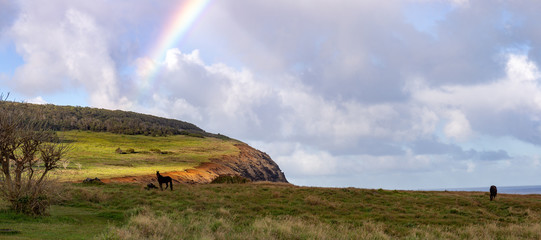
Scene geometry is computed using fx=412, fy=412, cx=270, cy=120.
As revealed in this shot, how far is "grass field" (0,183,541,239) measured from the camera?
1706 cm

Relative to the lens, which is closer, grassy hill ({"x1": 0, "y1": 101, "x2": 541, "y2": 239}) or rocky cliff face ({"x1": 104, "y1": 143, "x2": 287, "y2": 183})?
grassy hill ({"x1": 0, "y1": 101, "x2": 541, "y2": 239})

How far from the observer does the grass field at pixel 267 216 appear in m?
17.1

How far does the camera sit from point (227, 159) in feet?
267

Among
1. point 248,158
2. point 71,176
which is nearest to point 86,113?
point 248,158

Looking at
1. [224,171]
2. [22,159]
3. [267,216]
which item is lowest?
[267,216]

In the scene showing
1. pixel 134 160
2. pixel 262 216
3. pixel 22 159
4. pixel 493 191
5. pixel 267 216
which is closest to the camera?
pixel 22 159

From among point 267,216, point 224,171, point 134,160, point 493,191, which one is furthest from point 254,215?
point 224,171

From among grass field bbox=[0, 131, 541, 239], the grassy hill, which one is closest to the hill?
the grassy hill

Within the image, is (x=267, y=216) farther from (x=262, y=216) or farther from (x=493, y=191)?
(x=493, y=191)

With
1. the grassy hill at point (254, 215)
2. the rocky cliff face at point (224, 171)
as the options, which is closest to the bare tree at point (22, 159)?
the grassy hill at point (254, 215)

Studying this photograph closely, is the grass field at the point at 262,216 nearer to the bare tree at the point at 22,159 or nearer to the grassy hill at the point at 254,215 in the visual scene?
the grassy hill at the point at 254,215

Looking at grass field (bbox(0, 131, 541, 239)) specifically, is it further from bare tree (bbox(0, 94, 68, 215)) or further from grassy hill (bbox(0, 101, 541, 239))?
bare tree (bbox(0, 94, 68, 215))

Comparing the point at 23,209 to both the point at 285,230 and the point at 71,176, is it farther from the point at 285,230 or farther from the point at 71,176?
the point at 71,176

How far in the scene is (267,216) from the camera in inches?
928
